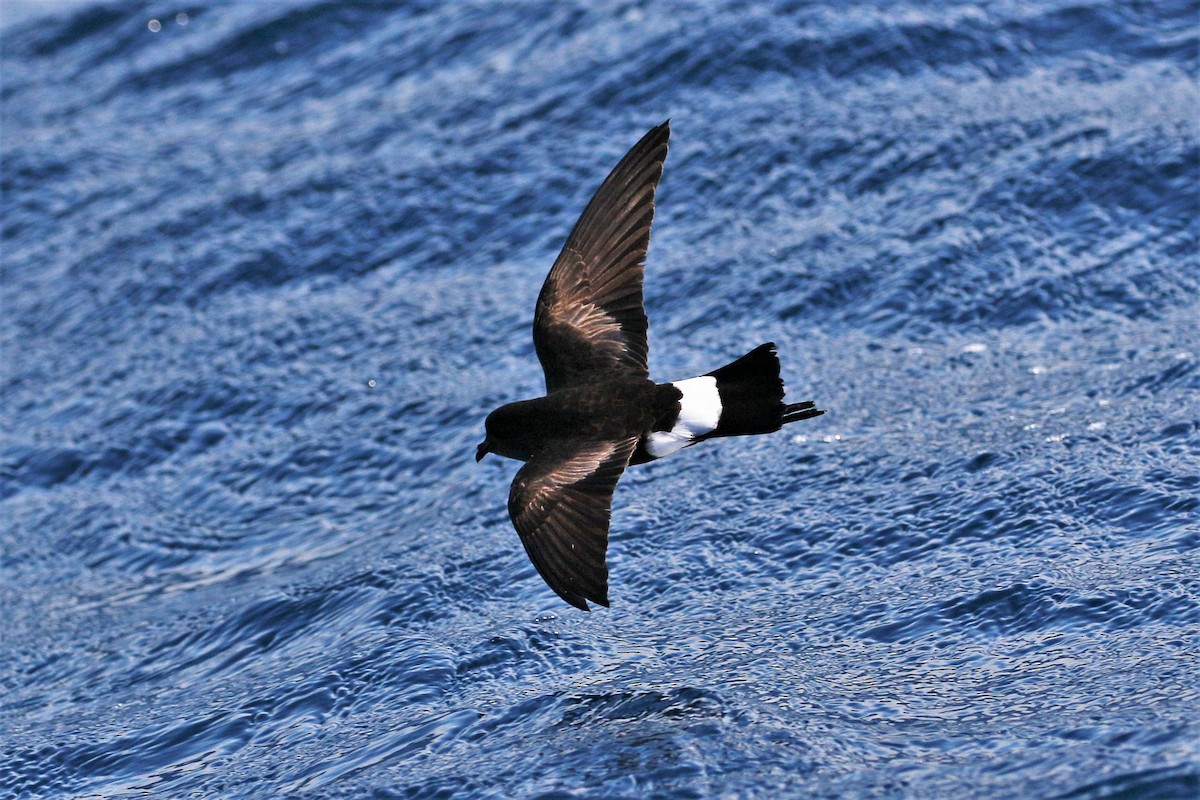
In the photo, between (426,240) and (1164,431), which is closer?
(1164,431)

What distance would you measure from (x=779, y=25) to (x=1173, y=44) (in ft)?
8.18

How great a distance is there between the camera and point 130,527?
777 cm

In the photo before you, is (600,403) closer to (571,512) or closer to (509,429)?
(509,429)

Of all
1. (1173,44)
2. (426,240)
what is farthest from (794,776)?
(1173,44)

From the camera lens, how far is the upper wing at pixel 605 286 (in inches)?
238

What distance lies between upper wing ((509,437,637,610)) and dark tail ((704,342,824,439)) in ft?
1.19

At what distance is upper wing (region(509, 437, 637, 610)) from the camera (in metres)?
4.75

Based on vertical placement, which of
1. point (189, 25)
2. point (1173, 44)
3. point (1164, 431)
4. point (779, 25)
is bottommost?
point (1164, 431)

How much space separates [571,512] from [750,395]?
89cm

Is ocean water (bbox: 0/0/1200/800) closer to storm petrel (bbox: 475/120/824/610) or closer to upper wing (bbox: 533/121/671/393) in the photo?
storm petrel (bbox: 475/120/824/610)

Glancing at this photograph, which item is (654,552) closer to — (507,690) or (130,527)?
(507,690)

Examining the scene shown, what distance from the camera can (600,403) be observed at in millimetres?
5652

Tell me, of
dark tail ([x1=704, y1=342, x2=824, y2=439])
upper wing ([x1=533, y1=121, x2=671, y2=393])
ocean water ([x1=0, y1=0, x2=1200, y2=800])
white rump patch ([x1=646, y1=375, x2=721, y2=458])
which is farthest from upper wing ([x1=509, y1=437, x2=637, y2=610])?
upper wing ([x1=533, y1=121, x2=671, y2=393])

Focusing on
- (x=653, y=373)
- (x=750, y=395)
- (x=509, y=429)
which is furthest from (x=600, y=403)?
(x=653, y=373)
